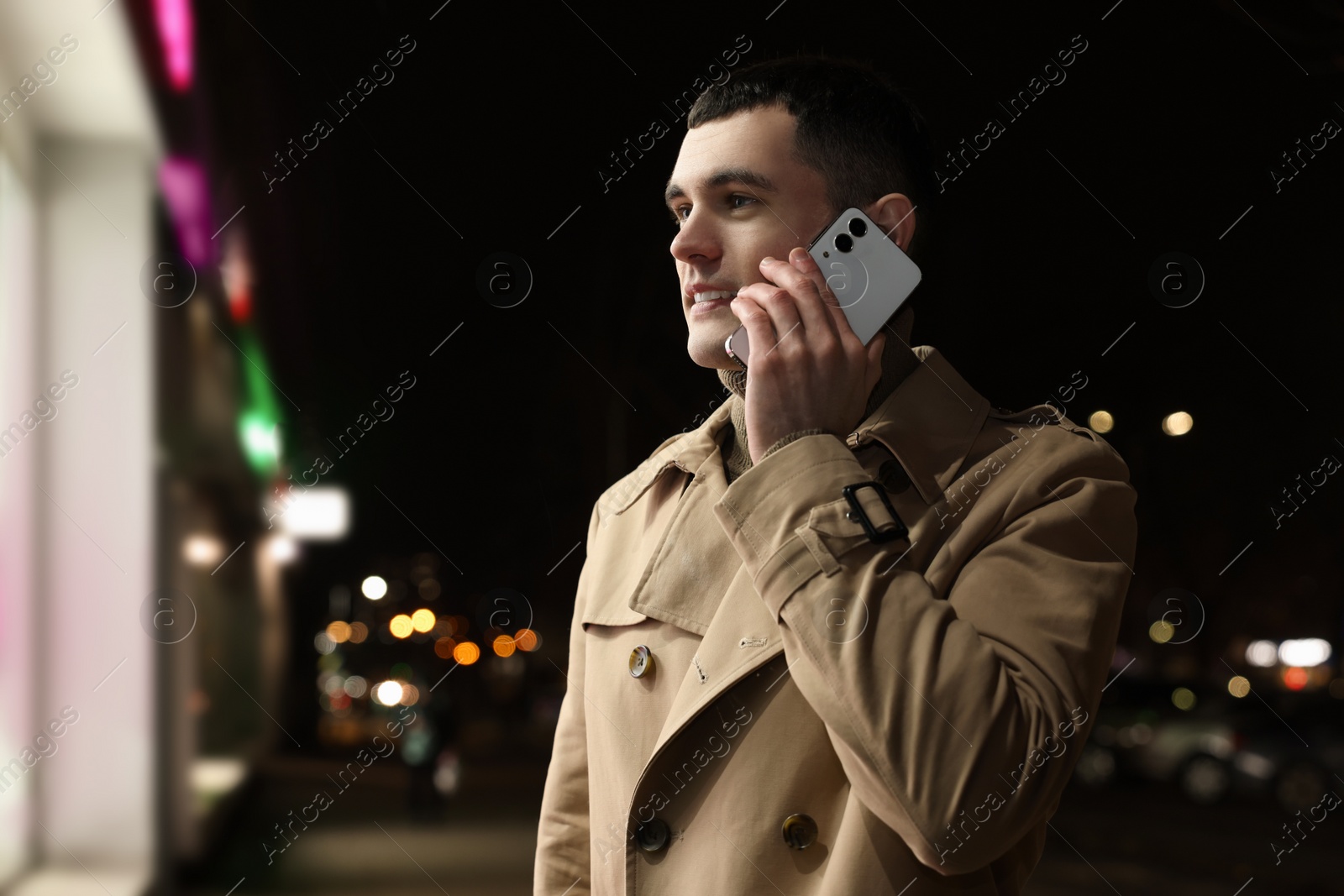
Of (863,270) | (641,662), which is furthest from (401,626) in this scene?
(863,270)

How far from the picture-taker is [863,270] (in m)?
1.50

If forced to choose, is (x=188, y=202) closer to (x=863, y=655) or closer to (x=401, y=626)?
(x=863, y=655)

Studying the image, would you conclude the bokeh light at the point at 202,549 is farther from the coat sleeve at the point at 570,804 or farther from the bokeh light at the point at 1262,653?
the bokeh light at the point at 1262,653

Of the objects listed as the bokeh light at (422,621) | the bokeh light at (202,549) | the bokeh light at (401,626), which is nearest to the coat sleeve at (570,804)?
the bokeh light at (202,549)

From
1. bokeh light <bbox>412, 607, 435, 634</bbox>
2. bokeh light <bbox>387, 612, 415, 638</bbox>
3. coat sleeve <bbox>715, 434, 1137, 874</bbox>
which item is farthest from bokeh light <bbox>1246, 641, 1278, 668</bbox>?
bokeh light <bbox>387, 612, 415, 638</bbox>

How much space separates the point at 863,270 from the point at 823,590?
0.48 m

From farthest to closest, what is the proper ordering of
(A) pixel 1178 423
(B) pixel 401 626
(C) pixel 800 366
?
(B) pixel 401 626
(A) pixel 1178 423
(C) pixel 800 366

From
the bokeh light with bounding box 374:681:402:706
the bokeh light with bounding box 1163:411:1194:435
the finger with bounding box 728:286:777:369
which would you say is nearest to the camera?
the finger with bounding box 728:286:777:369

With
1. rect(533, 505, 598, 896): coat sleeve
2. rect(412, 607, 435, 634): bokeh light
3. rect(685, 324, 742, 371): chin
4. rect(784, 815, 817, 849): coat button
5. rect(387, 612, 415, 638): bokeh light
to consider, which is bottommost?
rect(784, 815, 817, 849): coat button

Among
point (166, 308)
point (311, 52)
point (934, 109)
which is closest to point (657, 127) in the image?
point (934, 109)

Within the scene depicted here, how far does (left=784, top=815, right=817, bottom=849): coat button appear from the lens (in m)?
1.40

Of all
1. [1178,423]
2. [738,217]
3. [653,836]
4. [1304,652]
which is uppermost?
[738,217]

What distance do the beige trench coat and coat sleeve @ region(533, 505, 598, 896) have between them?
0.08 ft

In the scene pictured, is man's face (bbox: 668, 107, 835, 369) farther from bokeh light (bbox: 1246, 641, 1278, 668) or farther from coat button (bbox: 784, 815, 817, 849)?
bokeh light (bbox: 1246, 641, 1278, 668)
